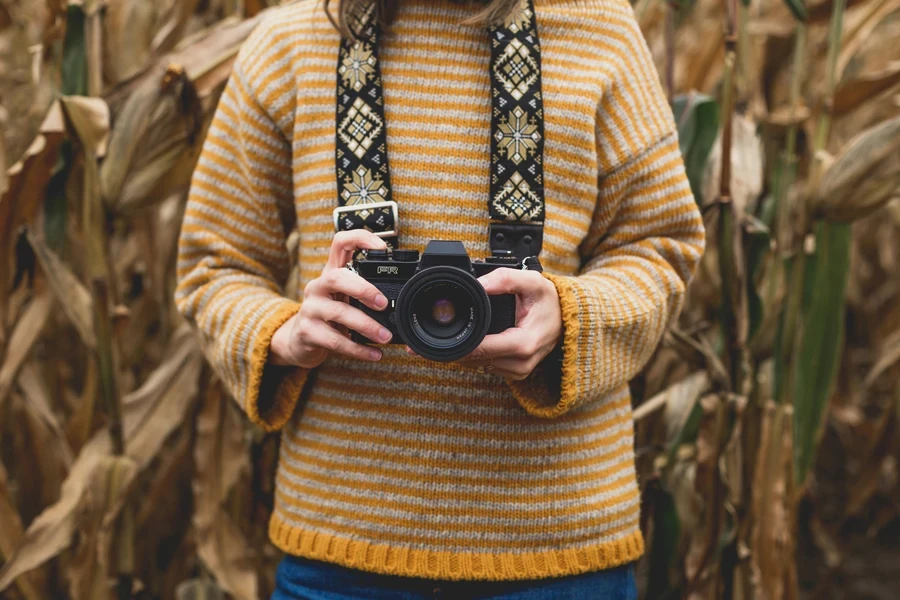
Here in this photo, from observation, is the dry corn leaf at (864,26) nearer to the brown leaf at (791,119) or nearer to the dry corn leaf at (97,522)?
the brown leaf at (791,119)

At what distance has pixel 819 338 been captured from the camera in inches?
55.0

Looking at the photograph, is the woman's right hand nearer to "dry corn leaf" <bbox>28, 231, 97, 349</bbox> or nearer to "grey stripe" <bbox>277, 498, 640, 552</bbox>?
"grey stripe" <bbox>277, 498, 640, 552</bbox>

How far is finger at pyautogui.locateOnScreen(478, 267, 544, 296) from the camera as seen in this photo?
755 millimetres

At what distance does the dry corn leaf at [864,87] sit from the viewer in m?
1.41

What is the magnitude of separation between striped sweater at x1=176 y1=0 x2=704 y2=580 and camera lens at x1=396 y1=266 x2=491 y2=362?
0.12m

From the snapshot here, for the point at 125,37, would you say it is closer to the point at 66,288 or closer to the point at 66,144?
Result: the point at 66,144

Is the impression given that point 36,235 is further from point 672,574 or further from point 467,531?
point 672,574

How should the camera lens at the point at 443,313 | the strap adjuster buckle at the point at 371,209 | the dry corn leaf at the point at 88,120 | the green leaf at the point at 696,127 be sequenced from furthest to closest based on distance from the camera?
the green leaf at the point at 696,127
the dry corn leaf at the point at 88,120
the strap adjuster buckle at the point at 371,209
the camera lens at the point at 443,313

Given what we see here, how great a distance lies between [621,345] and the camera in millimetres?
877

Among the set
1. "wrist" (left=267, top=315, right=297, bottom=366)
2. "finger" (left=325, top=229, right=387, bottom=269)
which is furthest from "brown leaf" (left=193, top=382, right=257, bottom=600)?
"finger" (left=325, top=229, right=387, bottom=269)

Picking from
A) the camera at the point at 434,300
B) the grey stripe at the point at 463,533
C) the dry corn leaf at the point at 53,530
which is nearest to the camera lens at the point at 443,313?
the camera at the point at 434,300

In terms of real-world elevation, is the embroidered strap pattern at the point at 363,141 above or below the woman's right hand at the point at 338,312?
above

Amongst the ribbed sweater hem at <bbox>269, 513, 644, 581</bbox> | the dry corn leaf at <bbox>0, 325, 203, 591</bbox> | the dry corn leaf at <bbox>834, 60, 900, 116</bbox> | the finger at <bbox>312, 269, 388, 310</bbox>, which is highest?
the dry corn leaf at <bbox>834, 60, 900, 116</bbox>

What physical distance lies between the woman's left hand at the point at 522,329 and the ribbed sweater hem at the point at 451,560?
0.62ft
